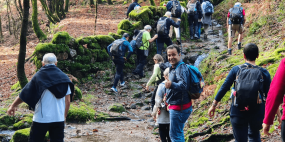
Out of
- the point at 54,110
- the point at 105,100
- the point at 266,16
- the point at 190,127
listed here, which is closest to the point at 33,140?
the point at 54,110

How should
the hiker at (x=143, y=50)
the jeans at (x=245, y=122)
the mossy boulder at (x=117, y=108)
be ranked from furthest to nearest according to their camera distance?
the hiker at (x=143, y=50), the mossy boulder at (x=117, y=108), the jeans at (x=245, y=122)

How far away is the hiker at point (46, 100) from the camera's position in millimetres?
4648

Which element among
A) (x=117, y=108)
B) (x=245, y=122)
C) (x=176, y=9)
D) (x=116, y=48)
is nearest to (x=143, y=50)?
(x=116, y=48)

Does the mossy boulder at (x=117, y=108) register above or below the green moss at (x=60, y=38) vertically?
below

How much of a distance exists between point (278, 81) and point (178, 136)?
2274 millimetres

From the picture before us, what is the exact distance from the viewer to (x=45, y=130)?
4707 millimetres

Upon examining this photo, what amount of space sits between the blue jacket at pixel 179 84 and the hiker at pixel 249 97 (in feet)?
2.46

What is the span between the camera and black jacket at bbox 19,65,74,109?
4.66 meters

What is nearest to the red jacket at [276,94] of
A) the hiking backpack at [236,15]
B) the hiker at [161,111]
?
the hiker at [161,111]

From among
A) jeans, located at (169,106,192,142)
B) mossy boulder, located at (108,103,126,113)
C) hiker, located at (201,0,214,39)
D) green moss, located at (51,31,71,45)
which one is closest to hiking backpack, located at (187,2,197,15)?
hiker, located at (201,0,214,39)

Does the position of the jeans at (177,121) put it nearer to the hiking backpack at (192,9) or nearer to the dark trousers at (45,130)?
the dark trousers at (45,130)

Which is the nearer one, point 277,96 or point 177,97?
point 277,96

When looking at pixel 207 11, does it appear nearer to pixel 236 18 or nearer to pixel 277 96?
pixel 236 18

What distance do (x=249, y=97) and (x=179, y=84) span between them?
1.05m
